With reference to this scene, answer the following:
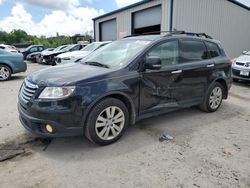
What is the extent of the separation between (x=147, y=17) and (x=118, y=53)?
38.5ft

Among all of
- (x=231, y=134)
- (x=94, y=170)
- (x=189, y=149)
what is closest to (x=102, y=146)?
(x=94, y=170)

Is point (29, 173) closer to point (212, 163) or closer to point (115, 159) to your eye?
point (115, 159)

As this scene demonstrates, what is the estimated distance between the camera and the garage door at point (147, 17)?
1384cm

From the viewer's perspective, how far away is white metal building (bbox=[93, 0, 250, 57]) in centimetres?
1270

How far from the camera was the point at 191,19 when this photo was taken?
13.0m

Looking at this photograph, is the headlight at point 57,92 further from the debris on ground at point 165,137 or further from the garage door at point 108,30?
the garage door at point 108,30

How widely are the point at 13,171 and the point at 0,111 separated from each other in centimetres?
261

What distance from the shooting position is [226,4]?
1460cm

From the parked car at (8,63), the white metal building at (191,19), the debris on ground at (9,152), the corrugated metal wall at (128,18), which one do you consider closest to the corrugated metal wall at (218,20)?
the white metal building at (191,19)

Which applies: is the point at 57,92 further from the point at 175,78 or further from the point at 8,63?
the point at 8,63

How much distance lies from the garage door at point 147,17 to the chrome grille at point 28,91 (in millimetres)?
11932

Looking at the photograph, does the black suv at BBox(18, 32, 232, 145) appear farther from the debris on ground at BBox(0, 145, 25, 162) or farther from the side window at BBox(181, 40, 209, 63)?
the debris on ground at BBox(0, 145, 25, 162)

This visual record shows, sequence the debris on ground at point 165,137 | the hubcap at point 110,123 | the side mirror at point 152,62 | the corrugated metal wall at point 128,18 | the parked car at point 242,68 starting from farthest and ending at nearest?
the corrugated metal wall at point 128,18 < the parked car at point 242,68 < the debris on ground at point 165,137 < the side mirror at point 152,62 < the hubcap at point 110,123

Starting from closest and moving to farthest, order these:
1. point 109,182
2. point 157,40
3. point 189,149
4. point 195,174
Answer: point 109,182 → point 195,174 → point 189,149 → point 157,40
